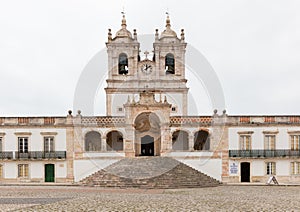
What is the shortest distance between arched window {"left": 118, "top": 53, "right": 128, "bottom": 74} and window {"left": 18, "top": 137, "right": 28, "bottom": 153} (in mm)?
11029

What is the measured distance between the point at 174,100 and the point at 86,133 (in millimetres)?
8935

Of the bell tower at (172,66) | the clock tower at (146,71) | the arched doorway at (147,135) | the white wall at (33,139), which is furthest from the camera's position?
the bell tower at (172,66)

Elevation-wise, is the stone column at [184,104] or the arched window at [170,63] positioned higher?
the arched window at [170,63]

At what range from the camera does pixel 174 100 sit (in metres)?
37.8

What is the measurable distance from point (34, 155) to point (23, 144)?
1.20m

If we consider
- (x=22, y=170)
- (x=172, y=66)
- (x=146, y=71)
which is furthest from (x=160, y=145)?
(x=22, y=170)

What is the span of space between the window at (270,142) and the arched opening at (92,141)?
41.1ft

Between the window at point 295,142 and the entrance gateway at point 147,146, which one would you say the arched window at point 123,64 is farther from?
the window at point 295,142

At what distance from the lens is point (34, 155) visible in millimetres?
31719

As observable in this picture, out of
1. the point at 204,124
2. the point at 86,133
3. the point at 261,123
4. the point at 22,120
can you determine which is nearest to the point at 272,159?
the point at 261,123

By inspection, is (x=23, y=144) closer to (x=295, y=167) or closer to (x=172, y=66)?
(x=172, y=66)

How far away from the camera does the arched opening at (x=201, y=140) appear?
112 feet

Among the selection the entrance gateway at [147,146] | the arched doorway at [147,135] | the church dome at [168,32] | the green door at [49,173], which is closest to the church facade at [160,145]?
the green door at [49,173]

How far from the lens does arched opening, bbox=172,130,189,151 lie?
111 feet
